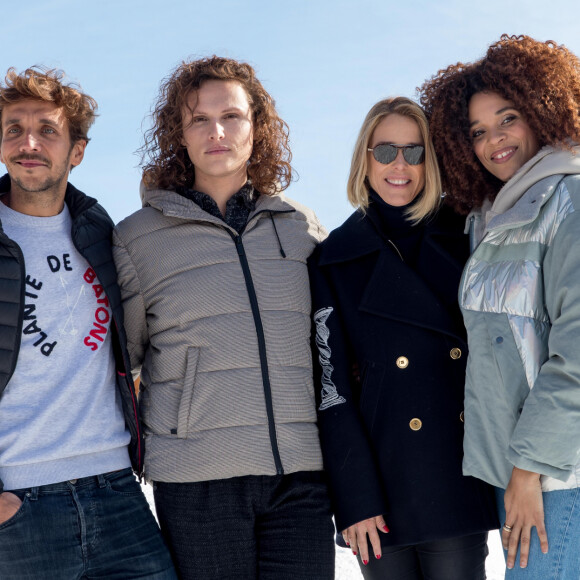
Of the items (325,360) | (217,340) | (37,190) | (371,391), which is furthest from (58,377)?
(371,391)

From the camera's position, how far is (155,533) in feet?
9.25

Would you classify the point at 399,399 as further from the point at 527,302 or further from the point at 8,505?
the point at 8,505

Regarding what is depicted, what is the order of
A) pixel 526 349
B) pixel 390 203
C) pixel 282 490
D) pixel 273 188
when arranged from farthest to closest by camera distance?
pixel 273 188, pixel 390 203, pixel 282 490, pixel 526 349

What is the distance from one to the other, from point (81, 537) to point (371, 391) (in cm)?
125

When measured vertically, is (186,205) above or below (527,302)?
above

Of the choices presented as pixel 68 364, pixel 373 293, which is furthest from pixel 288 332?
pixel 68 364

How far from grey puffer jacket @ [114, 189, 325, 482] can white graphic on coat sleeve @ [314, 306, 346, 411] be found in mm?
50

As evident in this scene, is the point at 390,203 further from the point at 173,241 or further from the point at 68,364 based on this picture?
the point at 68,364

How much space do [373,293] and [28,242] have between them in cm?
145

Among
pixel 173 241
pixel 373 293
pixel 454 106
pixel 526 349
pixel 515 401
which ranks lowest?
pixel 515 401

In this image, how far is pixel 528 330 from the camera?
2451 millimetres

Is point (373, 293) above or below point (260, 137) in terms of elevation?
below

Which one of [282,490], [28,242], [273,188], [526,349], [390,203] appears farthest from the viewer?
[273,188]

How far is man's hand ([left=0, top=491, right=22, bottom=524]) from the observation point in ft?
8.64
